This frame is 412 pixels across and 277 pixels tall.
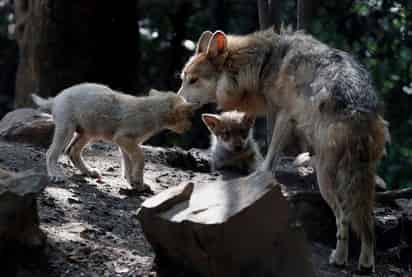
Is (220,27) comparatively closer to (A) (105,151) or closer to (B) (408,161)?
(B) (408,161)

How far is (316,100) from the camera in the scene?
21.8ft

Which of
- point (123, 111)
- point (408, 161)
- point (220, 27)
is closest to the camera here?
point (123, 111)

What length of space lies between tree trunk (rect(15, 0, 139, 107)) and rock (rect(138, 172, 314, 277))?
7.56 m

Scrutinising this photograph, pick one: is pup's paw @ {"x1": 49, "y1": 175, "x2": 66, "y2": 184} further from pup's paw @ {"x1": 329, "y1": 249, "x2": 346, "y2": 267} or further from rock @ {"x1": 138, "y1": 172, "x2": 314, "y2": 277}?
pup's paw @ {"x1": 329, "y1": 249, "x2": 346, "y2": 267}

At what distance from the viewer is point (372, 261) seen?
6.34 metres

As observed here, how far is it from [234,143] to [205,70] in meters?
1.16

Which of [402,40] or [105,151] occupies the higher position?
[402,40]

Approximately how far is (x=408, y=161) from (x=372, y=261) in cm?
531

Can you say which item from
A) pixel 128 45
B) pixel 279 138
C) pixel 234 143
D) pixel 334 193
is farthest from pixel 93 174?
pixel 128 45

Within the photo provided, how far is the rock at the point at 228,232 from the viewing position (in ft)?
16.2

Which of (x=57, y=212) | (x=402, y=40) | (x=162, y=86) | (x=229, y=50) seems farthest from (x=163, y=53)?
(x=57, y=212)

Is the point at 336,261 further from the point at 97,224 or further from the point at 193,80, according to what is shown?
the point at 193,80

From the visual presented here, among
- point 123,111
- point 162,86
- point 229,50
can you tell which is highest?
point 229,50

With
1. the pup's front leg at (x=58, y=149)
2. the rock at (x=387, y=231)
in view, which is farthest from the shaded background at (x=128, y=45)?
the pup's front leg at (x=58, y=149)
